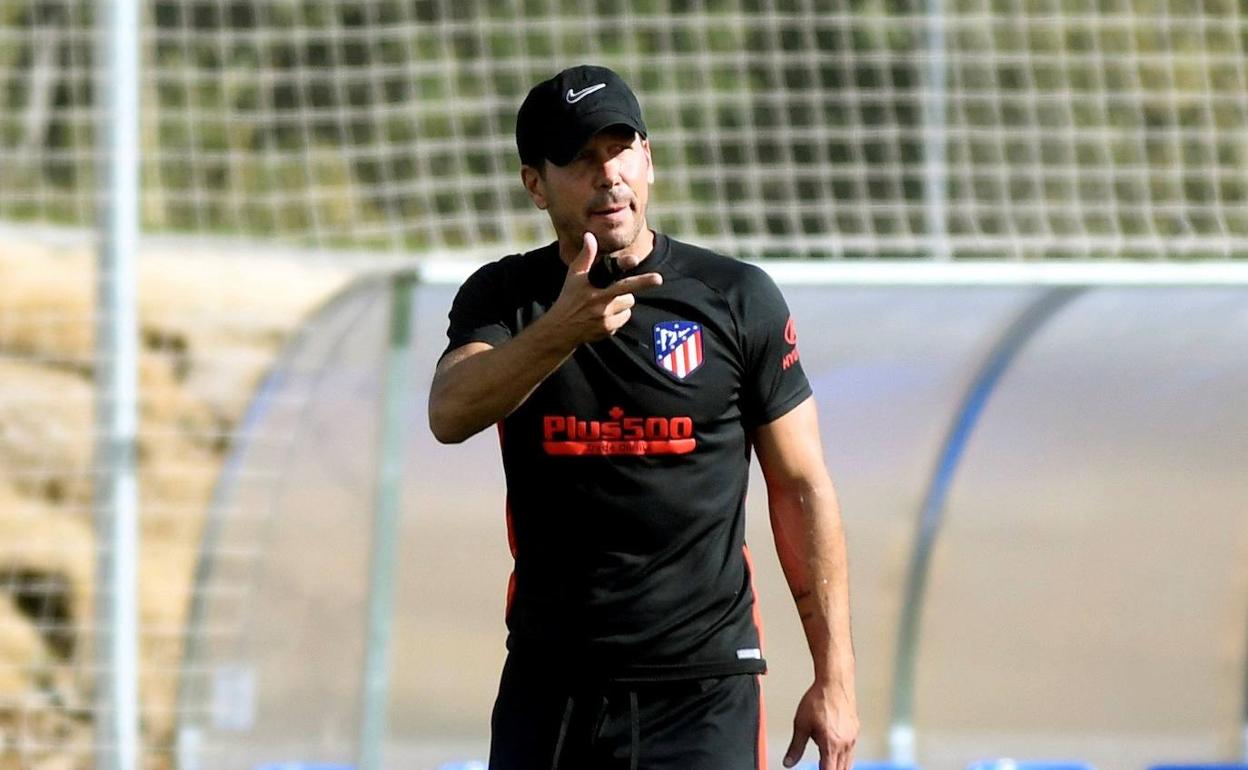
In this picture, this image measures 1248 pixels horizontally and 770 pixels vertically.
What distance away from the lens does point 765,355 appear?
10.3ft

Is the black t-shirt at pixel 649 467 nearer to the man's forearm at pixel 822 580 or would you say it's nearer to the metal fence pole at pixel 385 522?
the man's forearm at pixel 822 580

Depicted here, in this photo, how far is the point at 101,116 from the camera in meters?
5.67

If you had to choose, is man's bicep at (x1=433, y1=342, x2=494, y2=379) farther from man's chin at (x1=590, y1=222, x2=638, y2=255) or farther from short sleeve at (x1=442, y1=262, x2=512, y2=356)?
man's chin at (x1=590, y1=222, x2=638, y2=255)

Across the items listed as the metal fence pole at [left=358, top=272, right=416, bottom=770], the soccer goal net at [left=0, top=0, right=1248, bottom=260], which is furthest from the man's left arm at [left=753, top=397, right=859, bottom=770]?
the soccer goal net at [left=0, top=0, right=1248, bottom=260]

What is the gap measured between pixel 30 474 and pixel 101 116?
190cm

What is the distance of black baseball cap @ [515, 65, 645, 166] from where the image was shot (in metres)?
3.03

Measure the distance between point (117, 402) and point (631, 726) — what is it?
9.58 ft

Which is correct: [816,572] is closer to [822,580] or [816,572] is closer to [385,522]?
[822,580]

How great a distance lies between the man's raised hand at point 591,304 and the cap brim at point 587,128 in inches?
9.7

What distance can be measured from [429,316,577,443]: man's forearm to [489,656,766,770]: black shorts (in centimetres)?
46

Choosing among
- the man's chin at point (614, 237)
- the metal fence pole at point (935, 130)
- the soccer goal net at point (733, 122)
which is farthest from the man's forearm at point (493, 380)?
the metal fence pole at point (935, 130)

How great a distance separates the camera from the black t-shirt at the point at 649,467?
10.2ft

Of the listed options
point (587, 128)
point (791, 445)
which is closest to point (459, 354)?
point (587, 128)

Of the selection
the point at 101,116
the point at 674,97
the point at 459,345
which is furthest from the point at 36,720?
the point at 459,345
